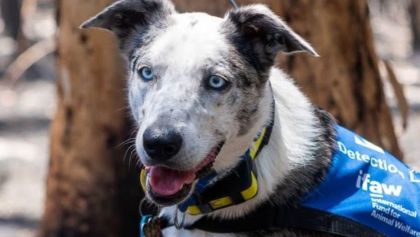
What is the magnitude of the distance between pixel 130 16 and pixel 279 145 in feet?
3.04

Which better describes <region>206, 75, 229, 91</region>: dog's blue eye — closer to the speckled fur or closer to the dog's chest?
the speckled fur

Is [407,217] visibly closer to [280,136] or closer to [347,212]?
[347,212]

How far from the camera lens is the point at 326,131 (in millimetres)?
4414

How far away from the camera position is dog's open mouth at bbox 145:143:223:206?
382cm

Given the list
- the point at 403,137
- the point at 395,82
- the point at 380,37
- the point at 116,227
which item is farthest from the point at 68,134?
the point at 380,37

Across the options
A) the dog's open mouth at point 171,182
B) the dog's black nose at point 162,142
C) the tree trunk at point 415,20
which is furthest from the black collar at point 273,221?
the tree trunk at point 415,20

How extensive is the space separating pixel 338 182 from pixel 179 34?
98 centimetres

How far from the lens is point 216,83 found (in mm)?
3939

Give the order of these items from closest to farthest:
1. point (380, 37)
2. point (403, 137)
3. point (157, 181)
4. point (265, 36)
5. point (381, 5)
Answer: point (157, 181)
point (265, 36)
point (403, 137)
point (380, 37)
point (381, 5)

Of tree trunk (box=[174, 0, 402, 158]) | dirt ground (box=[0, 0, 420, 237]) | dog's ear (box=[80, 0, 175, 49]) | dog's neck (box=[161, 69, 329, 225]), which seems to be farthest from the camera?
dirt ground (box=[0, 0, 420, 237])

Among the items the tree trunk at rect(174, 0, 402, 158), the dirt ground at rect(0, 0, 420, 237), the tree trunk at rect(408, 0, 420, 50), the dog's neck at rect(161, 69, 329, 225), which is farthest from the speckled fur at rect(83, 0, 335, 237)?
the tree trunk at rect(408, 0, 420, 50)

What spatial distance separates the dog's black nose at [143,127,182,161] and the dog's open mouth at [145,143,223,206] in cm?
15

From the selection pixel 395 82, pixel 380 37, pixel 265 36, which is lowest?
pixel 380 37

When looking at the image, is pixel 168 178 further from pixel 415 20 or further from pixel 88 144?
pixel 415 20
